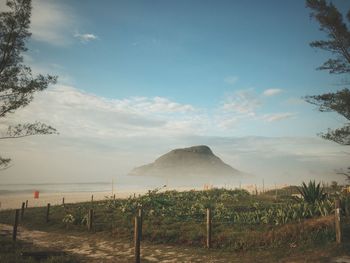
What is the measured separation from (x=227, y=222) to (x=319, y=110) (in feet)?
42.4

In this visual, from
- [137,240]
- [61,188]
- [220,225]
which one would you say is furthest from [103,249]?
[61,188]

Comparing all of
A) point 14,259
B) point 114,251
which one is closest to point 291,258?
point 114,251

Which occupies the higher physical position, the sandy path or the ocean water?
the ocean water

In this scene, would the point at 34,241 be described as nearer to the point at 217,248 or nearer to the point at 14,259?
the point at 14,259

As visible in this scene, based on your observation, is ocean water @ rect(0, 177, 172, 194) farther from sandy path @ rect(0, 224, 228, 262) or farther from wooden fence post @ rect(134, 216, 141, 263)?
wooden fence post @ rect(134, 216, 141, 263)

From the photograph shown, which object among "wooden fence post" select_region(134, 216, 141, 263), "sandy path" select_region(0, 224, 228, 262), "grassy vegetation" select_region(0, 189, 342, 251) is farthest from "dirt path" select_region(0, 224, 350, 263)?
"wooden fence post" select_region(134, 216, 141, 263)

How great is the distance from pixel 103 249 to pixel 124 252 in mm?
1244

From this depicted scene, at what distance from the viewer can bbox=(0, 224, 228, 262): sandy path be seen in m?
12.0

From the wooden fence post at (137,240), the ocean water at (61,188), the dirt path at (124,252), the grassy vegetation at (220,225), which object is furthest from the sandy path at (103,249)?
the ocean water at (61,188)

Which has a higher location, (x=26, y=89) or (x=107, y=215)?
(x=26, y=89)

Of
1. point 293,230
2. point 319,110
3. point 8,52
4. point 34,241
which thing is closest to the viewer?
point 293,230

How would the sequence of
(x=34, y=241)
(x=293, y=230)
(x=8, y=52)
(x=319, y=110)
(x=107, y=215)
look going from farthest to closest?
(x=319, y=110)
(x=107, y=215)
(x=8, y=52)
(x=34, y=241)
(x=293, y=230)

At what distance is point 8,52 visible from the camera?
18.5m

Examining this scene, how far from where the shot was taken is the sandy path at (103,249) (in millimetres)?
11977
